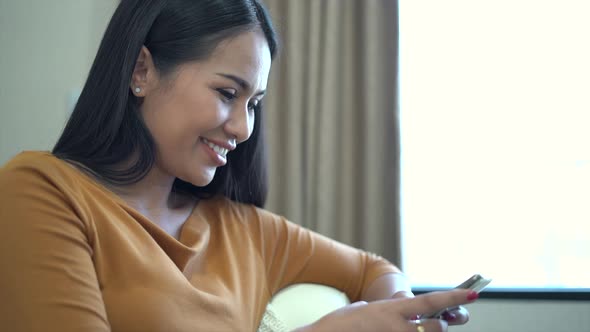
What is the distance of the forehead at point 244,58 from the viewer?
1.07 metres

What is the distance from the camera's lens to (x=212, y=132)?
1.10 metres

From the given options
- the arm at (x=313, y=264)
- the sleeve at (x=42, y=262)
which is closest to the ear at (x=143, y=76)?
the sleeve at (x=42, y=262)

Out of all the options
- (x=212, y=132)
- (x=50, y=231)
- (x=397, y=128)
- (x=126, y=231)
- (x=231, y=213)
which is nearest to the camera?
(x=50, y=231)

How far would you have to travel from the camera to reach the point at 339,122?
2123mm

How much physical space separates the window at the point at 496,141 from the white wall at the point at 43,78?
0.49ft

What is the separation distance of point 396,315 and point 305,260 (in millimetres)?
476

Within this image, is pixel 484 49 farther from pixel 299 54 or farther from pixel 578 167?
pixel 299 54

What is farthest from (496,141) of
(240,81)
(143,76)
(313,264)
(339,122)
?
(143,76)

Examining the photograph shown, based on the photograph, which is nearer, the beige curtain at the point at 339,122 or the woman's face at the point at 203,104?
the woman's face at the point at 203,104

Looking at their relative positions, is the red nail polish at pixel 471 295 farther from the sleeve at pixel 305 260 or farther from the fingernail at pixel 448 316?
the sleeve at pixel 305 260

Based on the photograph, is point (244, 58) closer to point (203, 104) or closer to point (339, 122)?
point (203, 104)

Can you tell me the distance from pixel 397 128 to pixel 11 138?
1469 millimetres

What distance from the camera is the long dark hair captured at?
1053 mm

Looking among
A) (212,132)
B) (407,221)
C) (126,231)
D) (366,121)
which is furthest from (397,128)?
(126,231)
